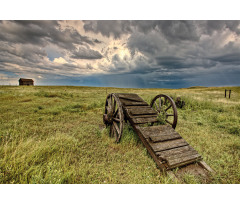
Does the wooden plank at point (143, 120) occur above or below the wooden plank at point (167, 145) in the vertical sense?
Answer: above

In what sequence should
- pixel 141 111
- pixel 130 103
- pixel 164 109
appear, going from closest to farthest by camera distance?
pixel 141 111
pixel 130 103
pixel 164 109

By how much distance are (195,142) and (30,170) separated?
16.7 ft

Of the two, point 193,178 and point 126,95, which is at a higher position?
point 126,95

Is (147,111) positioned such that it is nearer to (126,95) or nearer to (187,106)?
(126,95)

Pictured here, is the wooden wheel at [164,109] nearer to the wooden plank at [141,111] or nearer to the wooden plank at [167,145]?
the wooden plank at [141,111]

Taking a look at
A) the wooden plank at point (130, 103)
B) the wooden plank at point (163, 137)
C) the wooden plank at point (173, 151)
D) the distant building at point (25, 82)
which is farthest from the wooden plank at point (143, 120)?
the distant building at point (25, 82)

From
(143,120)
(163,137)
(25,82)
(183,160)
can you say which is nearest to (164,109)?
(143,120)

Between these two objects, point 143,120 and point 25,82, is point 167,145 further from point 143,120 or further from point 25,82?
point 25,82

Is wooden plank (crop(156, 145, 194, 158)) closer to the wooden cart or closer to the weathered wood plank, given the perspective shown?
the wooden cart

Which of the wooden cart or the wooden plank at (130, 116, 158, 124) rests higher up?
the wooden plank at (130, 116, 158, 124)

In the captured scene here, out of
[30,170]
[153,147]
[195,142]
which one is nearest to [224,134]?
[195,142]

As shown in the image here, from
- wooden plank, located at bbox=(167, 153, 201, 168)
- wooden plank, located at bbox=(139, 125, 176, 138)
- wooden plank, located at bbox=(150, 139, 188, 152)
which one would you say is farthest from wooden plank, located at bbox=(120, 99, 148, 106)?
wooden plank, located at bbox=(167, 153, 201, 168)

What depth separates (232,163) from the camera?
10.2 feet

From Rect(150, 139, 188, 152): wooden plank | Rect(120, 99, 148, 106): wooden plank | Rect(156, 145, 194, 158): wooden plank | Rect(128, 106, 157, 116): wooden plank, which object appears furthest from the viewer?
Rect(120, 99, 148, 106): wooden plank
